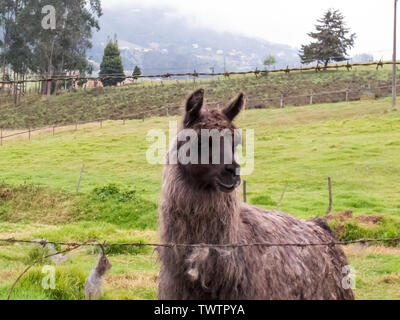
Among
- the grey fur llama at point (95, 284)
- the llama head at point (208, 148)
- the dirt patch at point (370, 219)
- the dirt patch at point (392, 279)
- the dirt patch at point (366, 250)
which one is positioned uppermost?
the llama head at point (208, 148)

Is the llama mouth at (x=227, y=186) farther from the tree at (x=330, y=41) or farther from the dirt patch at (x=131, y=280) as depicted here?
the tree at (x=330, y=41)

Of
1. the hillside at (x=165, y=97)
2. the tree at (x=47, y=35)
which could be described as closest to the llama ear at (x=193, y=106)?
the hillside at (x=165, y=97)

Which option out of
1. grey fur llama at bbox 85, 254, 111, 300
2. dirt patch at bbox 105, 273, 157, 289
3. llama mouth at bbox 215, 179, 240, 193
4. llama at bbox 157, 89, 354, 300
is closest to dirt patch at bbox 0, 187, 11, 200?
dirt patch at bbox 105, 273, 157, 289

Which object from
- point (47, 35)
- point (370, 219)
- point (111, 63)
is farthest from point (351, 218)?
point (111, 63)

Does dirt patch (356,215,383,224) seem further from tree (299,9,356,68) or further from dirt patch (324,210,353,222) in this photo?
tree (299,9,356,68)

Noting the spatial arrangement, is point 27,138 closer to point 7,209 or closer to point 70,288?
point 7,209

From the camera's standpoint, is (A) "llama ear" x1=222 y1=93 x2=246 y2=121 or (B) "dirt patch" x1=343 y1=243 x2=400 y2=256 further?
(B) "dirt patch" x1=343 y1=243 x2=400 y2=256

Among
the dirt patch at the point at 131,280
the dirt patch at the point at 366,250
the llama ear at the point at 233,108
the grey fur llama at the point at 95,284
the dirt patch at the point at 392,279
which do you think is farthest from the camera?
the dirt patch at the point at 366,250

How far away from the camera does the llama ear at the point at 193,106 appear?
526cm

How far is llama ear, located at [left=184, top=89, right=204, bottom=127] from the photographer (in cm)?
526

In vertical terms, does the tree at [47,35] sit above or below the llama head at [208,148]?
above

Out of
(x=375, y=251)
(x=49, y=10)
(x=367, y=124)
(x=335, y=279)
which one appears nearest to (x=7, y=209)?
(x=375, y=251)

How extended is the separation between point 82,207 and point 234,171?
59.6 ft

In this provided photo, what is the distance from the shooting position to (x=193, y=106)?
5277 mm
